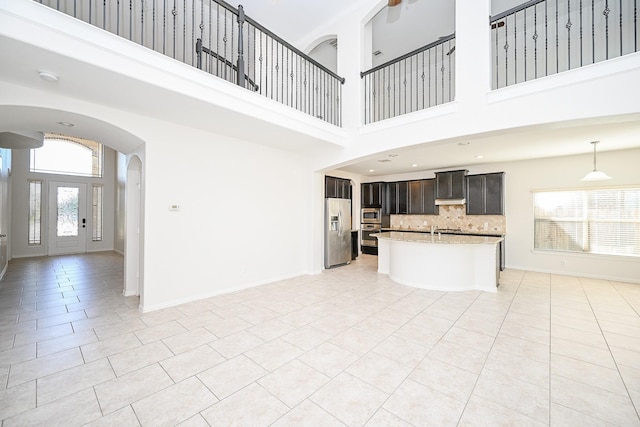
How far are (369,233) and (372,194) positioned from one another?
128 cm

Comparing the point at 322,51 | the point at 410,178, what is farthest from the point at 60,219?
the point at 410,178

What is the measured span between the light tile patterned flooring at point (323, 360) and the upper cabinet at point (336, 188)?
3.10m

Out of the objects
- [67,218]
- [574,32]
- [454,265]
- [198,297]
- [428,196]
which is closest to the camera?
[198,297]

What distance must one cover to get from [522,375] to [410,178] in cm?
649

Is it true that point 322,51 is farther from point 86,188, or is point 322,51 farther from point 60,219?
point 60,219

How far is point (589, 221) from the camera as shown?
570 centimetres

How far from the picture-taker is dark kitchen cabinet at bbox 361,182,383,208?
8.52 m

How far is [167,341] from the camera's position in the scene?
280 cm

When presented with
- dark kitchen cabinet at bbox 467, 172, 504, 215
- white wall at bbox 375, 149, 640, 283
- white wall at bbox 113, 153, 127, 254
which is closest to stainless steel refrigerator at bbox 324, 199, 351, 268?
dark kitchen cabinet at bbox 467, 172, 504, 215

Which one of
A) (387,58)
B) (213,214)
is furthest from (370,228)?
(213,214)

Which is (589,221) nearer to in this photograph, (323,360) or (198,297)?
(323,360)

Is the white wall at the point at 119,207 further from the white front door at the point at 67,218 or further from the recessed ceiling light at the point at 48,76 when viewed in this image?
the recessed ceiling light at the point at 48,76

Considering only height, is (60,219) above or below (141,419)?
above

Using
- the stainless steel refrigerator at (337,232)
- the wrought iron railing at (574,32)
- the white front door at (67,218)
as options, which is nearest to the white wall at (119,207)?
the white front door at (67,218)
